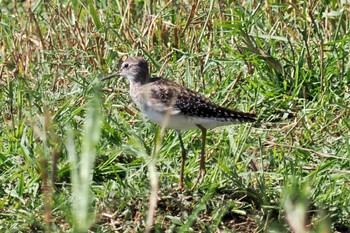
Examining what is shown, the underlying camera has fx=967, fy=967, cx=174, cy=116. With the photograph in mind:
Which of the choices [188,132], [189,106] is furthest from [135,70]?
[189,106]

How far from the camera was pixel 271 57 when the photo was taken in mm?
7715

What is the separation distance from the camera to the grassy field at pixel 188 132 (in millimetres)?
6148

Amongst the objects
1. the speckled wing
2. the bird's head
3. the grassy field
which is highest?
the speckled wing

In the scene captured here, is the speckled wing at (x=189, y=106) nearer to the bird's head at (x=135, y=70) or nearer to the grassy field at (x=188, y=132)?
the grassy field at (x=188, y=132)

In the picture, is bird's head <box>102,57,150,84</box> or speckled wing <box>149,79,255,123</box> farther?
bird's head <box>102,57,150,84</box>

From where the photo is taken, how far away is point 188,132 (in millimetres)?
7355

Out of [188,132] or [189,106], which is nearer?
[189,106]

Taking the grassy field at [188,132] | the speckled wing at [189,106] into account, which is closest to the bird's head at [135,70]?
the grassy field at [188,132]

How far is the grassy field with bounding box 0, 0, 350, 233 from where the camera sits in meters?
6.15

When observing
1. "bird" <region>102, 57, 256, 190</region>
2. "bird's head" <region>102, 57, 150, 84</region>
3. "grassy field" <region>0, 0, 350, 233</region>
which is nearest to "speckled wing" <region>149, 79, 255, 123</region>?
"bird" <region>102, 57, 256, 190</region>

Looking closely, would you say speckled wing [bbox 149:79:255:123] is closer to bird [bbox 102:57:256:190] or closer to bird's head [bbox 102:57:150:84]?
bird [bbox 102:57:256:190]

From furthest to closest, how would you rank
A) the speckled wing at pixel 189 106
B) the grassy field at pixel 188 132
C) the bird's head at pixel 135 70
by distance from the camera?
the bird's head at pixel 135 70 < the speckled wing at pixel 189 106 < the grassy field at pixel 188 132

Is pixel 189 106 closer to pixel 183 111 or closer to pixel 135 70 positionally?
pixel 183 111

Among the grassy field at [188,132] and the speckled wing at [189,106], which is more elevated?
the speckled wing at [189,106]
